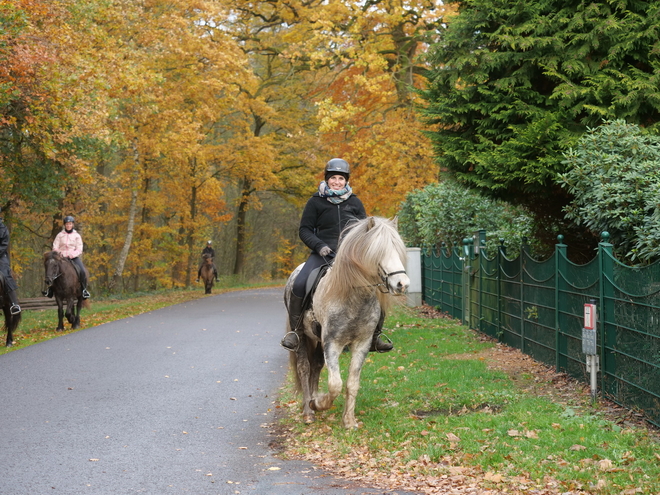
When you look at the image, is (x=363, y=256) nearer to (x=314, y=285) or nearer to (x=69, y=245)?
(x=314, y=285)

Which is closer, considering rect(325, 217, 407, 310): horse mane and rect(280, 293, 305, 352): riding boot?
rect(325, 217, 407, 310): horse mane

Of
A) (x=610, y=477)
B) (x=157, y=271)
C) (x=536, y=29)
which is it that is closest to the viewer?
(x=610, y=477)

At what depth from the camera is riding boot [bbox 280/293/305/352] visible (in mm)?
7730

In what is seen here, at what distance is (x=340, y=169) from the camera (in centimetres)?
765

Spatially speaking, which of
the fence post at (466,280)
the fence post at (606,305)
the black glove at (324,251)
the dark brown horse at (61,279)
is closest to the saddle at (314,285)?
the black glove at (324,251)

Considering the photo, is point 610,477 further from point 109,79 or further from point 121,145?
point 121,145

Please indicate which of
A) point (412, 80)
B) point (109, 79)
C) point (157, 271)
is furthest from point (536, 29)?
point (157, 271)

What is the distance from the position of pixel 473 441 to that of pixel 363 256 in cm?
193

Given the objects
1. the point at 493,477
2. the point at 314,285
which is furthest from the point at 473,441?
the point at 314,285

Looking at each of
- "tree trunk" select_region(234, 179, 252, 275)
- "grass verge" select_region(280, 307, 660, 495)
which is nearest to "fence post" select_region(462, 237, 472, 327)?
"grass verge" select_region(280, 307, 660, 495)

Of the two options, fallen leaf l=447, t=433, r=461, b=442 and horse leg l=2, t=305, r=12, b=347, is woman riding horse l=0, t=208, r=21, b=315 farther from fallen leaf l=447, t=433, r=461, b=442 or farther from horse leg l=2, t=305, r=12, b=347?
fallen leaf l=447, t=433, r=461, b=442

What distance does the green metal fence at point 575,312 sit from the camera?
22.2ft

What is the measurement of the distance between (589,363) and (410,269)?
44.9 ft

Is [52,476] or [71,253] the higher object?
[71,253]
